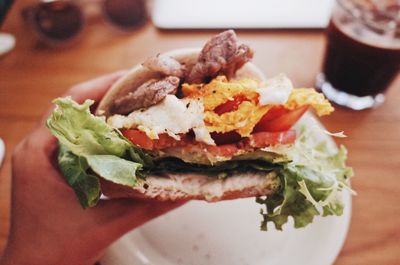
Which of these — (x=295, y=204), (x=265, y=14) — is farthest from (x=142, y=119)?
(x=265, y=14)

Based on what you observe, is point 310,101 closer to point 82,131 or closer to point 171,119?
point 171,119

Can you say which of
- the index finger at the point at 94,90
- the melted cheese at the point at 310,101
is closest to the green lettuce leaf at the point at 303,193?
the melted cheese at the point at 310,101

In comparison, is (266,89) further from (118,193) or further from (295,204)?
(118,193)

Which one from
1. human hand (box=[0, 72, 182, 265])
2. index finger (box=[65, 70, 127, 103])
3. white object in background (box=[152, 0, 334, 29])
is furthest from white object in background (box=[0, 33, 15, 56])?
human hand (box=[0, 72, 182, 265])

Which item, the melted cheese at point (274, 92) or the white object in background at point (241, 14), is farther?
the white object in background at point (241, 14)

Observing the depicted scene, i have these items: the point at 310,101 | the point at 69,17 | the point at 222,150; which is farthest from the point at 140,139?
the point at 69,17

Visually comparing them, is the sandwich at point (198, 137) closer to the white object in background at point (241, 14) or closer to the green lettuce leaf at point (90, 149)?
the green lettuce leaf at point (90, 149)

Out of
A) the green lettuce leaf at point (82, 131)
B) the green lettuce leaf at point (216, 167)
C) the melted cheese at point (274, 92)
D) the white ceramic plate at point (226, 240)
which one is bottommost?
the white ceramic plate at point (226, 240)
